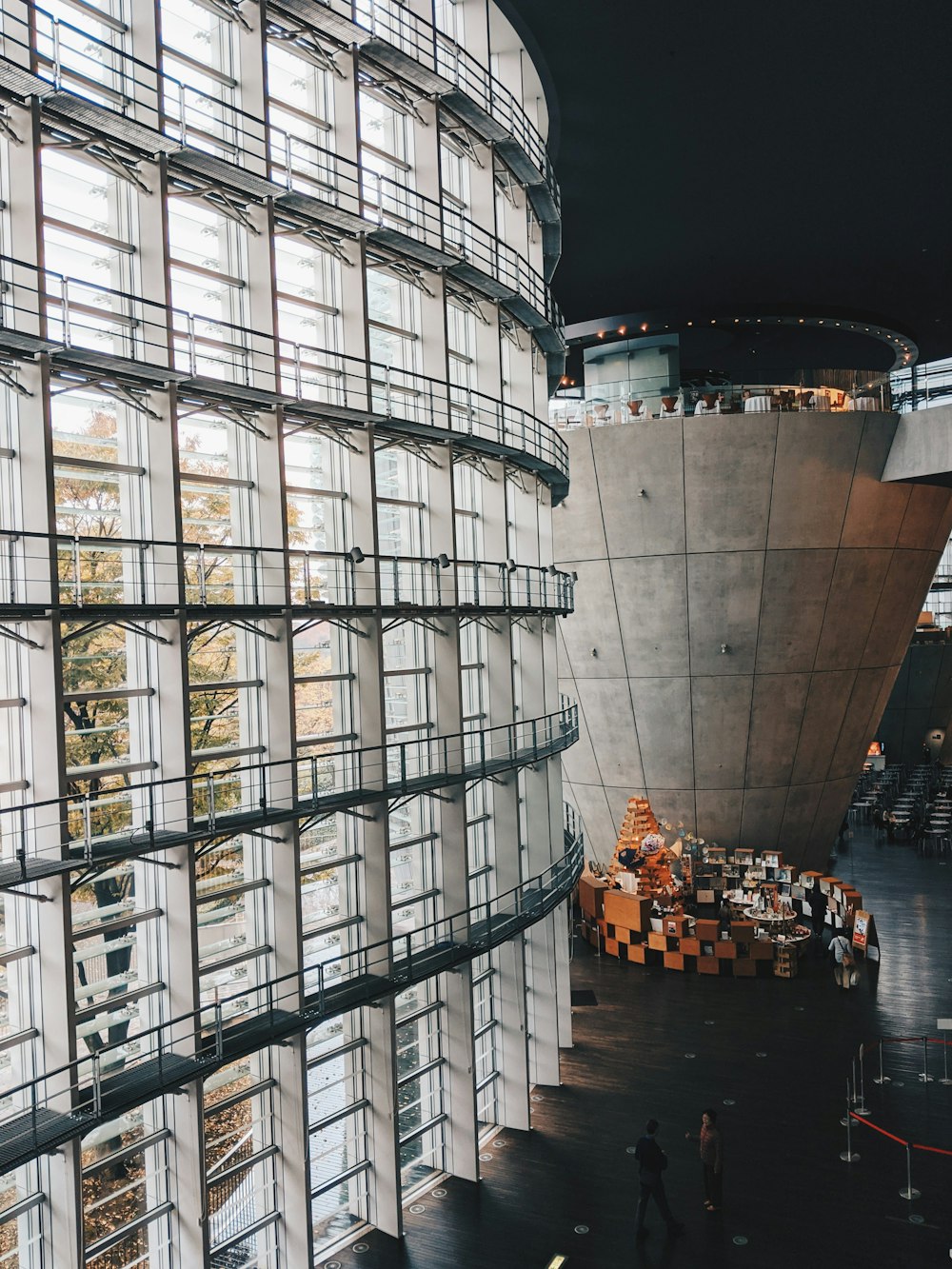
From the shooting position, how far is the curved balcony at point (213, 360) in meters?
8.81

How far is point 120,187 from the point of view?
400 inches

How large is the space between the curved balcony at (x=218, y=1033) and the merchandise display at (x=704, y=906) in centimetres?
701

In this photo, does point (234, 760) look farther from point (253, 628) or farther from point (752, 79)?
point (752, 79)

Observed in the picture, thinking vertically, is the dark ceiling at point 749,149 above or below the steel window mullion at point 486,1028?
Answer: above

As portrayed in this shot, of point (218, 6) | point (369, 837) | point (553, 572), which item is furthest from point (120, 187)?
point (553, 572)

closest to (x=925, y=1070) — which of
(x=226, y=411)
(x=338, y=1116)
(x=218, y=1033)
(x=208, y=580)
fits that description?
(x=338, y=1116)

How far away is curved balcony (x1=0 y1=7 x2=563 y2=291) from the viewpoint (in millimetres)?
9164

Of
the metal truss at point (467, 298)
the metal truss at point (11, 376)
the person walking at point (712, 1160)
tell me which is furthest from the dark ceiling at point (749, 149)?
the person walking at point (712, 1160)

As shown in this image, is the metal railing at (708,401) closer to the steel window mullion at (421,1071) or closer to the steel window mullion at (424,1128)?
the steel window mullion at (421,1071)

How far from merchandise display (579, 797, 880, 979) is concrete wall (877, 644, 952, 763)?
18.3 m

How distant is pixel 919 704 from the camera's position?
4188cm

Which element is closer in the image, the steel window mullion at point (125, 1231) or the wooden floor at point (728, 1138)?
the steel window mullion at point (125, 1231)

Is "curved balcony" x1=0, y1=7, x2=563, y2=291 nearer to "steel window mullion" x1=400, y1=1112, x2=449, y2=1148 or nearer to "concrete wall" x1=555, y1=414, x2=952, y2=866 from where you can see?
"concrete wall" x1=555, y1=414, x2=952, y2=866

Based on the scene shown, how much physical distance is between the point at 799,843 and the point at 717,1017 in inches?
371
